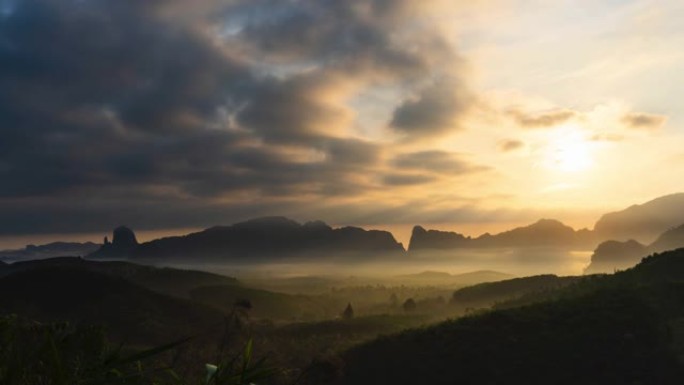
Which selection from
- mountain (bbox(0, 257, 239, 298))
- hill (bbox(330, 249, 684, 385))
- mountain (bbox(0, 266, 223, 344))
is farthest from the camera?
mountain (bbox(0, 257, 239, 298))

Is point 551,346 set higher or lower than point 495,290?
higher

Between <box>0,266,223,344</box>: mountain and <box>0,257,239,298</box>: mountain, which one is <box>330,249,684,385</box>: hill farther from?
<box>0,257,239,298</box>: mountain

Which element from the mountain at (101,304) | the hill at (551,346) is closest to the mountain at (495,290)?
the mountain at (101,304)

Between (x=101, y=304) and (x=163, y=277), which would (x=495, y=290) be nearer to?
(x=101, y=304)

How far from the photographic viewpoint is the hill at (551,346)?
2392 cm

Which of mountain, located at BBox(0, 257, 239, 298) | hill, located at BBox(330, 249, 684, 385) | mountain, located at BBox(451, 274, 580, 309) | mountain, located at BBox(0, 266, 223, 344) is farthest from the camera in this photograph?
mountain, located at BBox(0, 257, 239, 298)

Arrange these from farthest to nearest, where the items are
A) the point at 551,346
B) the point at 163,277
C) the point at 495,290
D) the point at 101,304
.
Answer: the point at 163,277 < the point at 495,290 < the point at 101,304 < the point at 551,346

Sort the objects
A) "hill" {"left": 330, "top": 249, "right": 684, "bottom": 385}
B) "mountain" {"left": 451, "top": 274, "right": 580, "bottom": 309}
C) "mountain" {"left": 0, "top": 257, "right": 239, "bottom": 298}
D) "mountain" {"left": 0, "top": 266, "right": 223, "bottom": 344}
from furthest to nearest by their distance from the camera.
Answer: "mountain" {"left": 0, "top": 257, "right": 239, "bottom": 298}, "mountain" {"left": 451, "top": 274, "right": 580, "bottom": 309}, "mountain" {"left": 0, "top": 266, "right": 223, "bottom": 344}, "hill" {"left": 330, "top": 249, "right": 684, "bottom": 385}

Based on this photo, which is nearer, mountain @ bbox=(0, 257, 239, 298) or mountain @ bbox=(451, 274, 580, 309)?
mountain @ bbox=(451, 274, 580, 309)

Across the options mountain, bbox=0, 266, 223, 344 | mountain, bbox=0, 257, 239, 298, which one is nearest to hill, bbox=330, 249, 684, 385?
mountain, bbox=0, 266, 223, 344

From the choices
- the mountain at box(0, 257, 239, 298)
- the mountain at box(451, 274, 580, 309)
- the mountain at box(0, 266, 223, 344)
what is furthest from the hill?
the mountain at box(0, 257, 239, 298)

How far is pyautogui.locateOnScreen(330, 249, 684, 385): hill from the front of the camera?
78.5 ft

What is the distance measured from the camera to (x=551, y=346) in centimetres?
2644

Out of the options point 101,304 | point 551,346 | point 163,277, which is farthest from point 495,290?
point 163,277
